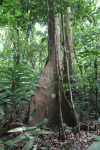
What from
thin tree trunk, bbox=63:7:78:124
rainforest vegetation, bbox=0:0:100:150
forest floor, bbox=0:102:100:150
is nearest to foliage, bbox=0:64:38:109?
rainforest vegetation, bbox=0:0:100:150

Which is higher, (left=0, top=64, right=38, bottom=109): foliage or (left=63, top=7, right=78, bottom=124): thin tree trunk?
(left=63, top=7, right=78, bottom=124): thin tree trunk

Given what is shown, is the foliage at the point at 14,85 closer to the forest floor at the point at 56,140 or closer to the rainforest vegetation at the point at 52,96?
the rainforest vegetation at the point at 52,96

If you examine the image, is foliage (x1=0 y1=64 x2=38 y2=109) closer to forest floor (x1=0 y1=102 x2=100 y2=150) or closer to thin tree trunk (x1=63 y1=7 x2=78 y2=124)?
forest floor (x1=0 y1=102 x2=100 y2=150)

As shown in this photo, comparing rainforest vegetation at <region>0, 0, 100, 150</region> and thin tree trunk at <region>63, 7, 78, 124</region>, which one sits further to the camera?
thin tree trunk at <region>63, 7, 78, 124</region>

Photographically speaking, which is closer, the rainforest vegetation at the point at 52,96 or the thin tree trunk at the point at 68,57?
the rainforest vegetation at the point at 52,96

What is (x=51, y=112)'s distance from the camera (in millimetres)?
2297

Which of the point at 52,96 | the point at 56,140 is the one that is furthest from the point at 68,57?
the point at 56,140

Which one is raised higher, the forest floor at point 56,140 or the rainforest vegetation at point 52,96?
the rainforest vegetation at point 52,96

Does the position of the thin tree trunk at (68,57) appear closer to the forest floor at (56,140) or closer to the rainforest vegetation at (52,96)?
the rainforest vegetation at (52,96)

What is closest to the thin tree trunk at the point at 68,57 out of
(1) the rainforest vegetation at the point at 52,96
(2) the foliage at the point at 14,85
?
(1) the rainforest vegetation at the point at 52,96

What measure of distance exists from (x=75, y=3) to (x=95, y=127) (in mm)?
2306

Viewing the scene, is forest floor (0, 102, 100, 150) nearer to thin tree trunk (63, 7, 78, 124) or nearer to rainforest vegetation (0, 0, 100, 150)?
rainforest vegetation (0, 0, 100, 150)

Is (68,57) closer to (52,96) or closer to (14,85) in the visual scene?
(52,96)

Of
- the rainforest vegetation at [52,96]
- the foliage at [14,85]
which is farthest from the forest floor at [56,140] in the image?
the foliage at [14,85]
